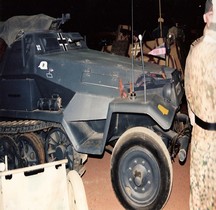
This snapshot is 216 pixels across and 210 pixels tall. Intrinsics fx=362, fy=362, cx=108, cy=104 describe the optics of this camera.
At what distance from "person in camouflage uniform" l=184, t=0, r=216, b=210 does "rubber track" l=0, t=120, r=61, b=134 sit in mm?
2651

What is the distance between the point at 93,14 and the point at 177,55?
817 inches

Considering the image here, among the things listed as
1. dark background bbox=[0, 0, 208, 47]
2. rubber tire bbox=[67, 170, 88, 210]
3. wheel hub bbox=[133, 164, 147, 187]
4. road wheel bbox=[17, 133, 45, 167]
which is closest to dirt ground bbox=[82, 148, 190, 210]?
wheel hub bbox=[133, 164, 147, 187]

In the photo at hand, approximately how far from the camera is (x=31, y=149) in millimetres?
5902

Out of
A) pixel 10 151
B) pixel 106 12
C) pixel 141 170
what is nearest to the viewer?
pixel 141 170

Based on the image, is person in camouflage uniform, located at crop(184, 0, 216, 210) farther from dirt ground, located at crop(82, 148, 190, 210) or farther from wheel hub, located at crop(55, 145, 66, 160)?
wheel hub, located at crop(55, 145, 66, 160)

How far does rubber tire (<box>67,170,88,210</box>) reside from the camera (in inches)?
134

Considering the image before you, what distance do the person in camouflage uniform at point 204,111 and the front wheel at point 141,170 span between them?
1.17 m

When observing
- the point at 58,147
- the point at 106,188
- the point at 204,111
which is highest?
the point at 204,111

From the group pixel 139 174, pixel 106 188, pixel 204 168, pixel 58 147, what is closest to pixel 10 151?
pixel 58 147

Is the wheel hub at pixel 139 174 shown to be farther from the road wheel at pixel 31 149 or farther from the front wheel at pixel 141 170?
the road wheel at pixel 31 149

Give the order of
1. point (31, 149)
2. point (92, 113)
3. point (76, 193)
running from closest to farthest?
point (76, 193) → point (92, 113) → point (31, 149)

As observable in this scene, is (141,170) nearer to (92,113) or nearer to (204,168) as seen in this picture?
(92,113)

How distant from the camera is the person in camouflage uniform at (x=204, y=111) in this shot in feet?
10.2

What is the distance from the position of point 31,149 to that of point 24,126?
43 centimetres
